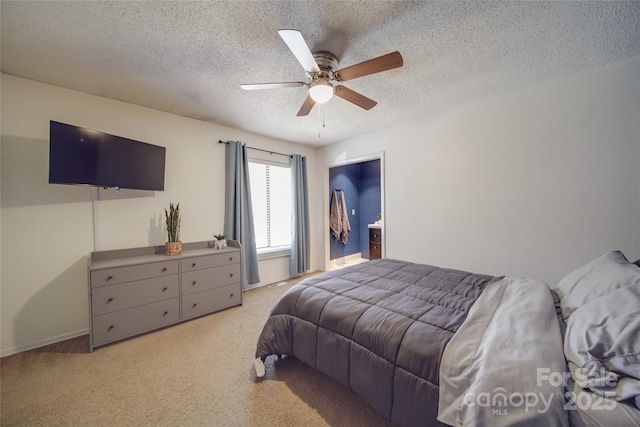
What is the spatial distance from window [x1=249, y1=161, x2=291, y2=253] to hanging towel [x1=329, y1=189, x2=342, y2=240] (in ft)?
3.86

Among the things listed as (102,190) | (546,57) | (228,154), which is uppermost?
(546,57)

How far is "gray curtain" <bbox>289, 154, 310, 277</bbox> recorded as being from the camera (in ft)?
13.6

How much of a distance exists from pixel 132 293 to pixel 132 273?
19 cm

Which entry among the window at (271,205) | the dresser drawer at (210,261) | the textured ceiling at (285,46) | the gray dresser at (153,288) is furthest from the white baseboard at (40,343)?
the textured ceiling at (285,46)

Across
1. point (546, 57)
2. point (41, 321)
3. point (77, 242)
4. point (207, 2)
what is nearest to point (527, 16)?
point (546, 57)

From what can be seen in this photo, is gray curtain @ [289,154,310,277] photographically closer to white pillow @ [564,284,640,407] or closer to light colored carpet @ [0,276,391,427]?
light colored carpet @ [0,276,391,427]

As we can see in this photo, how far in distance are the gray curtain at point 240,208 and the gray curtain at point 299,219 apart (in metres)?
0.78

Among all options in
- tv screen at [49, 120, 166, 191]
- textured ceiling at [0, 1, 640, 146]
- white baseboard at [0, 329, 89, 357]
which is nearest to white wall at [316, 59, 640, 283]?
textured ceiling at [0, 1, 640, 146]

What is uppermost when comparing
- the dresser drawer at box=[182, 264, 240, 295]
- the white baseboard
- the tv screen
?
the tv screen

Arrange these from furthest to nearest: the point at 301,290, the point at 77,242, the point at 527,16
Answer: the point at 77,242, the point at 301,290, the point at 527,16

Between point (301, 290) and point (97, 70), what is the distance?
2.57 meters

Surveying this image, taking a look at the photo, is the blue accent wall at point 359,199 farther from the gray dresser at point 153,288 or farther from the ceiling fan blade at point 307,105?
the ceiling fan blade at point 307,105

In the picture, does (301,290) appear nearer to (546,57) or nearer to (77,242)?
(77,242)

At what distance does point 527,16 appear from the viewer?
4.88ft
